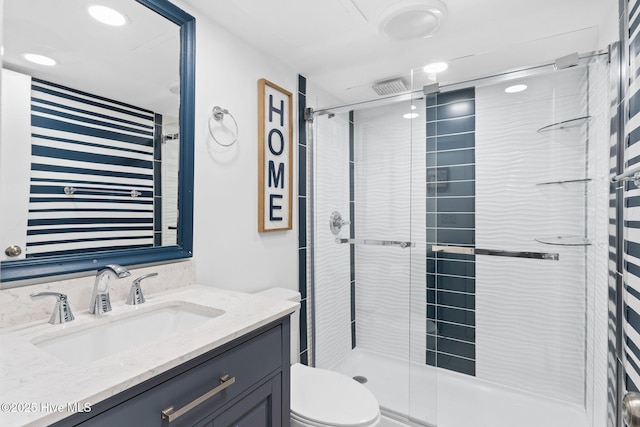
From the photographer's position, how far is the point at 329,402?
4.61 feet

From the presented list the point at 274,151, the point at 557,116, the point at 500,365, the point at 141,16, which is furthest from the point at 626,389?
the point at 141,16

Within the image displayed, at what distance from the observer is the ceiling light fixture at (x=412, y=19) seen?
1424mm

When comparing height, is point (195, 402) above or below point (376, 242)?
below

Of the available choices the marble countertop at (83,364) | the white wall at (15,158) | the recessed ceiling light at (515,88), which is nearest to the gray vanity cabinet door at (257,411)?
the marble countertop at (83,364)

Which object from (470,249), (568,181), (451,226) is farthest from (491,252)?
(568,181)

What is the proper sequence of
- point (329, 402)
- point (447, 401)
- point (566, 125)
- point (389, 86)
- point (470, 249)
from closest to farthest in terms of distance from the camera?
point (329, 402), point (566, 125), point (447, 401), point (470, 249), point (389, 86)

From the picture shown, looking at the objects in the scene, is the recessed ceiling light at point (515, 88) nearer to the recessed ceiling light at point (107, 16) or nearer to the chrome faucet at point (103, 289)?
the recessed ceiling light at point (107, 16)

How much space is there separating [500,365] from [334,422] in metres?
1.35

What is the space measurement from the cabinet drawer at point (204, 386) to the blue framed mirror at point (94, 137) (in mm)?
612

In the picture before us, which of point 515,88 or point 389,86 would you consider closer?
point 515,88

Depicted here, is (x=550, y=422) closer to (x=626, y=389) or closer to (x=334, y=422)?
(x=626, y=389)

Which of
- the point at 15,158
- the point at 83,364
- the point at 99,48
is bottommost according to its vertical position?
the point at 83,364

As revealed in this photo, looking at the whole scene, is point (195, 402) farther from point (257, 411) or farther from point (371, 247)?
point (371, 247)

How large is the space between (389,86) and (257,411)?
2.17 meters
